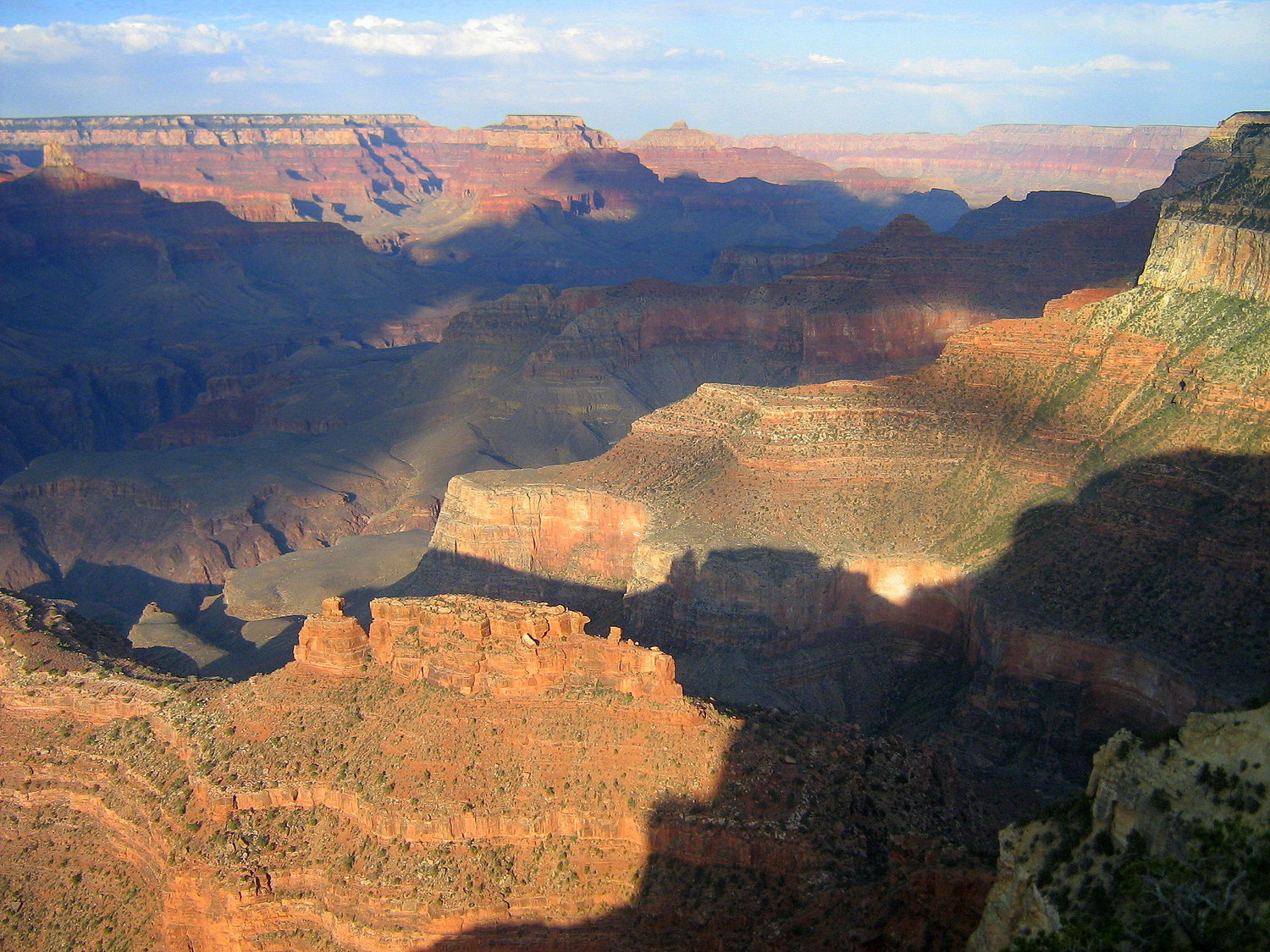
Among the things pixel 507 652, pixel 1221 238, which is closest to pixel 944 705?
pixel 507 652

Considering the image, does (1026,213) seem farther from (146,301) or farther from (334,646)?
(334,646)

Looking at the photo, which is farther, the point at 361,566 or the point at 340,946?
the point at 361,566

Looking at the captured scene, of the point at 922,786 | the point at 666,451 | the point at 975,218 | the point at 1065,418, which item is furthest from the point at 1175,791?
the point at 975,218

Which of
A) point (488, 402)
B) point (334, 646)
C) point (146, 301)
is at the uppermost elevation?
point (334, 646)

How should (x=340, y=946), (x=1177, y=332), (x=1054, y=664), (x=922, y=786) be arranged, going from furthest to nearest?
(x=1177, y=332), (x=1054, y=664), (x=922, y=786), (x=340, y=946)

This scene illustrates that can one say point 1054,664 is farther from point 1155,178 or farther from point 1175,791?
point 1155,178

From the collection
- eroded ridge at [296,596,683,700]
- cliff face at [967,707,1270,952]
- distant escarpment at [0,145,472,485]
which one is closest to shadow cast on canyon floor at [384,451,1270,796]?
eroded ridge at [296,596,683,700]
